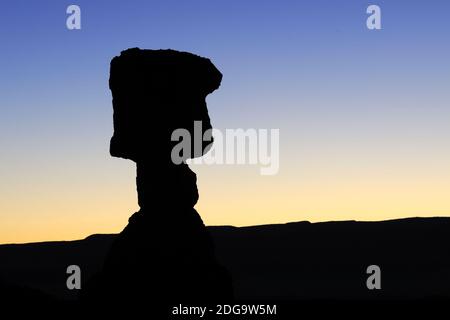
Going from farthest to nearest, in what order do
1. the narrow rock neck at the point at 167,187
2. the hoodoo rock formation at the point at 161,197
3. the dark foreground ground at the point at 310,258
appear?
the dark foreground ground at the point at 310,258
the narrow rock neck at the point at 167,187
the hoodoo rock formation at the point at 161,197

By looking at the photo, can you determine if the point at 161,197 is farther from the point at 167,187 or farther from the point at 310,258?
the point at 310,258

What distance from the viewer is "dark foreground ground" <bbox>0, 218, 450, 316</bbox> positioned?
52594 millimetres

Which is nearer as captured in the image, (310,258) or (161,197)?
(161,197)

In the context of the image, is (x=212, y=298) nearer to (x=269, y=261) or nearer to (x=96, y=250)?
(x=269, y=261)

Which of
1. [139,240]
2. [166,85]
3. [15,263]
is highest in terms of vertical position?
[166,85]

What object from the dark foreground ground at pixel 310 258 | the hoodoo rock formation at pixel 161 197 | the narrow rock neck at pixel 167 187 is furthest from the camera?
the dark foreground ground at pixel 310 258

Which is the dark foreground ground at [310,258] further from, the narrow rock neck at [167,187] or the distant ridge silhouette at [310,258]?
the narrow rock neck at [167,187]

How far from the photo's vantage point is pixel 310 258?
6288 cm

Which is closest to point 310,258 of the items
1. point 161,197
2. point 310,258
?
point 310,258

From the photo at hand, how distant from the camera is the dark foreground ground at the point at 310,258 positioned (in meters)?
52.6

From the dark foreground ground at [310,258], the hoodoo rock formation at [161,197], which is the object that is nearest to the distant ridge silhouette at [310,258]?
the dark foreground ground at [310,258]

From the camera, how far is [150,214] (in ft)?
65.6

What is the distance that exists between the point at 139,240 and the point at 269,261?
146ft
